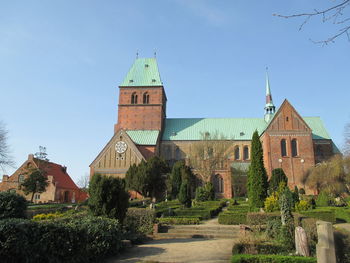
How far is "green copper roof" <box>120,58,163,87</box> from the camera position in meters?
48.3

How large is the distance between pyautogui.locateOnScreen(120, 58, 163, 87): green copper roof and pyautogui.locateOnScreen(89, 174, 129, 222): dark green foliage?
3663cm

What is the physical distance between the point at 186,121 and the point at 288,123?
17.8m

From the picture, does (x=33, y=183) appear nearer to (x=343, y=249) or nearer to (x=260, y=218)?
(x=260, y=218)

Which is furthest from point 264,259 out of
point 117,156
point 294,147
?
point 294,147

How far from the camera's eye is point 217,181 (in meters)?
43.8

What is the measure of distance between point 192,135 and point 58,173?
23.6m

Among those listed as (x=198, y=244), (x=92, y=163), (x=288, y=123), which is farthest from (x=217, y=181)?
(x=198, y=244)

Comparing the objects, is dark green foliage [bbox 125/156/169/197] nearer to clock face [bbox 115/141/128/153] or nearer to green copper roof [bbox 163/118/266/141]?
clock face [bbox 115/141/128/153]

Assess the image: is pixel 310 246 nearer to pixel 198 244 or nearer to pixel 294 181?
pixel 198 244

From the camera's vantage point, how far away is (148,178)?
34875 mm

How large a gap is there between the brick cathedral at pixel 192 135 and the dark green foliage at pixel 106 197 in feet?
89.7

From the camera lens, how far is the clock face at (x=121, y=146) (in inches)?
1651

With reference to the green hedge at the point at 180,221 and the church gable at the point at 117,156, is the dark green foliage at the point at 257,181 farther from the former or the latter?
the church gable at the point at 117,156

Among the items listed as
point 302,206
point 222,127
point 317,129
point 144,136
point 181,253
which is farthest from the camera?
point 222,127
